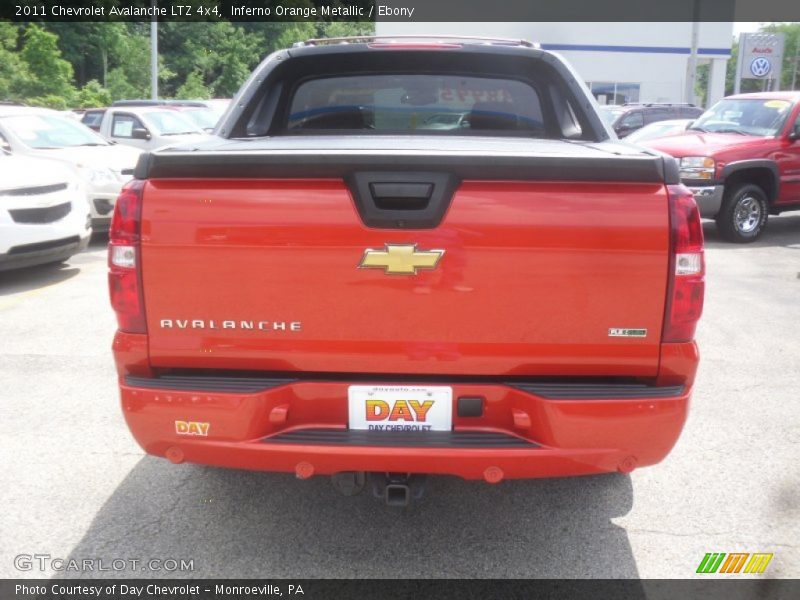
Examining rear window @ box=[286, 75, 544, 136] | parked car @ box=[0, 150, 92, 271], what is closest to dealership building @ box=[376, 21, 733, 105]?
parked car @ box=[0, 150, 92, 271]

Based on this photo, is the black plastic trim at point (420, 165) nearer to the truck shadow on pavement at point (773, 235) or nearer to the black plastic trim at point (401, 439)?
the black plastic trim at point (401, 439)

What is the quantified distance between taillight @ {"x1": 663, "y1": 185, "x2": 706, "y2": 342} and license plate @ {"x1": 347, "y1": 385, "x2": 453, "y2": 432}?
30.1 inches

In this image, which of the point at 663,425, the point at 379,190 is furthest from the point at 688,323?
the point at 379,190

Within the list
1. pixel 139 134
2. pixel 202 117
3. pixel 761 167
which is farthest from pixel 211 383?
pixel 202 117

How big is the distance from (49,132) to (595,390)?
9.81 m

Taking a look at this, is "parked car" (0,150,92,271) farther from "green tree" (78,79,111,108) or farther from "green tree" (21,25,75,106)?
"green tree" (78,79,111,108)

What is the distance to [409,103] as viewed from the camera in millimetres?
4406

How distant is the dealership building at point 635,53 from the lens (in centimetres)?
4288

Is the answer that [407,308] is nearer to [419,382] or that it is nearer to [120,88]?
[419,382]

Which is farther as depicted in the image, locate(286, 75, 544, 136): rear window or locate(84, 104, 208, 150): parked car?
locate(84, 104, 208, 150): parked car

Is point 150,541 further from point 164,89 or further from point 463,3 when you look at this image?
point 164,89

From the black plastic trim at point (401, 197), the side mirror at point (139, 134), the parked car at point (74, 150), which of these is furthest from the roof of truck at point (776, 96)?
the black plastic trim at point (401, 197)

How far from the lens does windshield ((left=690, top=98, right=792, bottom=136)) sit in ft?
35.2

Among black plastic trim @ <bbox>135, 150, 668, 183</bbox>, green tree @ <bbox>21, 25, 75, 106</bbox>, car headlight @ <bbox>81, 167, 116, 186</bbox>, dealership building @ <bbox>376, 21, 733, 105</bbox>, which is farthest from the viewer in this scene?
dealership building @ <bbox>376, 21, 733, 105</bbox>
